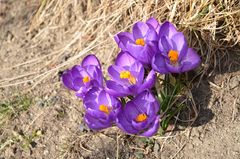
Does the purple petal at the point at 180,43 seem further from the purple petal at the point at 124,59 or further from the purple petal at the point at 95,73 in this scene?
the purple petal at the point at 95,73

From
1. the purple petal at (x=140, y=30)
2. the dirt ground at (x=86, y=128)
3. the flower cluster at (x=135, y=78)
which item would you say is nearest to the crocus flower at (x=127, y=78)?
the flower cluster at (x=135, y=78)

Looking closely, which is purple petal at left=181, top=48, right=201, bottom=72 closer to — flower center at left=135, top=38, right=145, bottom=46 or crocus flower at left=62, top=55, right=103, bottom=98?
flower center at left=135, top=38, right=145, bottom=46

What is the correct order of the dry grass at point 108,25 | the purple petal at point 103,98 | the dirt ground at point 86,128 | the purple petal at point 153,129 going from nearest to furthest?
the purple petal at point 153,129 → the purple petal at point 103,98 → the dirt ground at point 86,128 → the dry grass at point 108,25

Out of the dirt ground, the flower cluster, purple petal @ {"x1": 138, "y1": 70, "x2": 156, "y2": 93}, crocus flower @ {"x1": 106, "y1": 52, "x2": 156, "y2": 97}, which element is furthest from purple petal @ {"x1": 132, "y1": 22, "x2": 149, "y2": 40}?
the dirt ground

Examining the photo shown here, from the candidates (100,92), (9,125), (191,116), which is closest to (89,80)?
(100,92)

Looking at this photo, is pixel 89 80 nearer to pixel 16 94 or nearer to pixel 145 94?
pixel 145 94

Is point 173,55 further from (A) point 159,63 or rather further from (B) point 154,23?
(B) point 154,23

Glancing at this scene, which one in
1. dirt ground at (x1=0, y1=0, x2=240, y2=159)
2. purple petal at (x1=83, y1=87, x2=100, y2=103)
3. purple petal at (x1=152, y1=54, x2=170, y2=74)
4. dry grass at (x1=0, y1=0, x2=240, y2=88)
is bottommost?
dirt ground at (x1=0, y1=0, x2=240, y2=159)
